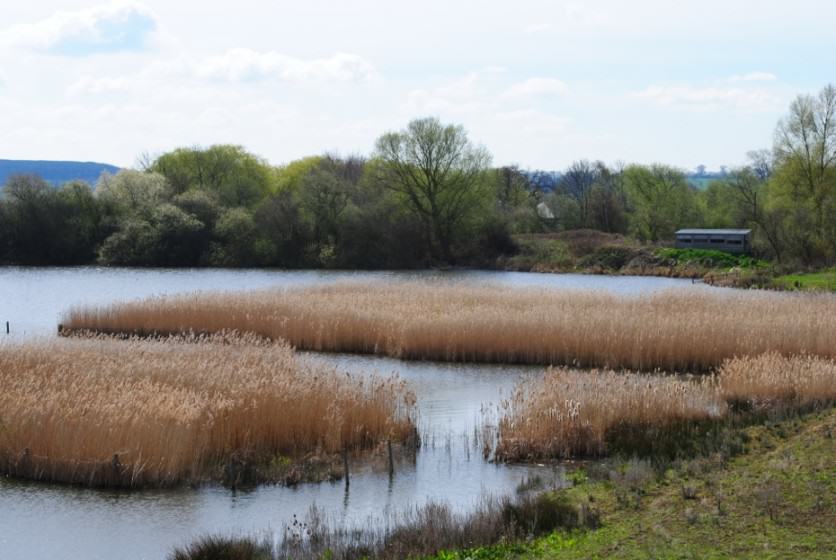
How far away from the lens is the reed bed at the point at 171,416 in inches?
544

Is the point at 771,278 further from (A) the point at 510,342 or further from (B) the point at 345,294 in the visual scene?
(A) the point at 510,342

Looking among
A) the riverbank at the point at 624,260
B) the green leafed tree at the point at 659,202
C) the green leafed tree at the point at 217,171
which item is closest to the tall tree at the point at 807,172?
the riverbank at the point at 624,260

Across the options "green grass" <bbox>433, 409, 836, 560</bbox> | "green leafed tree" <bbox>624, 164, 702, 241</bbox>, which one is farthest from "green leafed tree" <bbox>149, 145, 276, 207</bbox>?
"green grass" <bbox>433, 409, 836, 560</bbox>

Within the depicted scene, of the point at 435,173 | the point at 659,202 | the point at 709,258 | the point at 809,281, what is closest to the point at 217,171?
the point at 435,173

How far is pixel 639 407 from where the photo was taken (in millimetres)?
16062

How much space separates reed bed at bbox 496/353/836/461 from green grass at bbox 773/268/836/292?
2656cm

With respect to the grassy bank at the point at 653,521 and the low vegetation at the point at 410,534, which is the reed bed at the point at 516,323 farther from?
the low vegetation at the point at 410,534

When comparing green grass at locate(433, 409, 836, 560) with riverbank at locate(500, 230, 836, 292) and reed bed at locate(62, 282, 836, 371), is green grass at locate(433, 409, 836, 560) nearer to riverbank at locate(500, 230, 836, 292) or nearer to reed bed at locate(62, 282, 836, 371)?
reed bed at locate(62, 282, 836, 371)

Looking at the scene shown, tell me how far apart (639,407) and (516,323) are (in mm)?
9774

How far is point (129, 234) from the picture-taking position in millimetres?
68562

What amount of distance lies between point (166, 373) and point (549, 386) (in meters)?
6.78

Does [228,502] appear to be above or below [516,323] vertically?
below

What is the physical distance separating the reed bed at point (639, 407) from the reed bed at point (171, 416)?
2.17 m

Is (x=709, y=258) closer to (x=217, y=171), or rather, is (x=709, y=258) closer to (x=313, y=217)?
(x=313, y=217)
